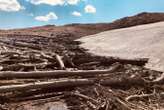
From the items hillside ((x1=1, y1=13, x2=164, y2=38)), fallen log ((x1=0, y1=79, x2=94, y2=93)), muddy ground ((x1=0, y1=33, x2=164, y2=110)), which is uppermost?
hillside ((x1=1, y1=13, x2=164, y2=38))

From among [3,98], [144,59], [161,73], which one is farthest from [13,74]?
[144,59]

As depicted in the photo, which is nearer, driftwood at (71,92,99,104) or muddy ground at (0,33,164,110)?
muddy ground at (0,33,164,110)

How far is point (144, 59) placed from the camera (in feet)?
34.4

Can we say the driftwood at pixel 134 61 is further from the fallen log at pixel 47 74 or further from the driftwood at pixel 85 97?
the driftwood at pixel 85 97

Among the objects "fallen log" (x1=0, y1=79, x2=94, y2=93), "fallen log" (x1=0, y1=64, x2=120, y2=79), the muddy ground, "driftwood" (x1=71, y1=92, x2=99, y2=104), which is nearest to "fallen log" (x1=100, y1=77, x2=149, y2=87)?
the muddy ground

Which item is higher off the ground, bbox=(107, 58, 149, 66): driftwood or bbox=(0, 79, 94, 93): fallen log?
bbox=(0, 79, 94, 93): fallen log

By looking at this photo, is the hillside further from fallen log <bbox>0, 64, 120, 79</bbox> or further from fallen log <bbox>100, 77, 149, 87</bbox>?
fallen log <bbox>100, 77, 149, 87</bbox>

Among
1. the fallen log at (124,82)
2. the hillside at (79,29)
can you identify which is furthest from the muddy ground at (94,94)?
the hillside at (79,29)

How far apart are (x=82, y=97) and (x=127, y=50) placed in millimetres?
7494

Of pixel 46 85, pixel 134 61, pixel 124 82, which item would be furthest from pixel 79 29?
pixel 46 85

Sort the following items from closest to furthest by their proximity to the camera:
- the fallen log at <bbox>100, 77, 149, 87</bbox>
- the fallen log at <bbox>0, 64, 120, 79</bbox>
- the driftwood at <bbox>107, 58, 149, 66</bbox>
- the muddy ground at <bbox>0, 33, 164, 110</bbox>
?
the muddy ground at <bbox>0, 33, 164, 110</bbox> < the fallen log at <bbox>0, 64, 120, 79</bbox> < the fallen log at <bbox>100, 77, 149, 87</bbox> < the driftwood at <bbox>107, 58, 149, 66</bbox>

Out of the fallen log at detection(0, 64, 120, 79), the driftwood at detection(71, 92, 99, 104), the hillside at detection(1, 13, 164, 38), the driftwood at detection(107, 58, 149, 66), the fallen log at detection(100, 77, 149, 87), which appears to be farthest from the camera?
the hillside at detection(1, 13, 164, 38)

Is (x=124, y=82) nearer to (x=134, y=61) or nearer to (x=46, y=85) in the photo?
(x=46, y=85)

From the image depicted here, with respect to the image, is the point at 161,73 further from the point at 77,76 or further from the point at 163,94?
the point at 77,76
